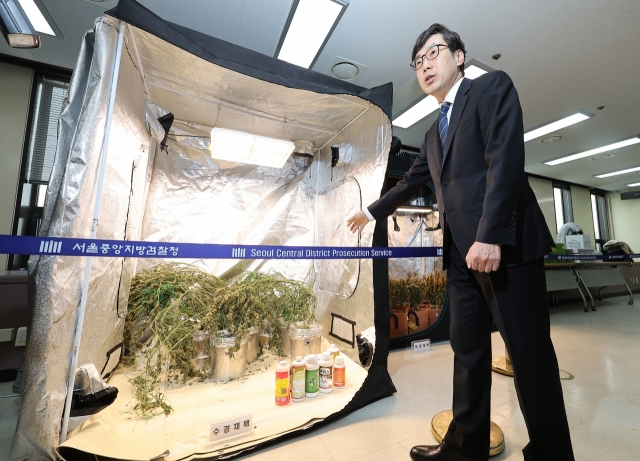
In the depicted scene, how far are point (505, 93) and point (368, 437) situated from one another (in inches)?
58.1

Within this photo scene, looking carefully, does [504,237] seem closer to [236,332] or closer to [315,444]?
[315,444]

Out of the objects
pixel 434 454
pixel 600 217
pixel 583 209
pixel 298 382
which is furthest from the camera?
pixel 600 217

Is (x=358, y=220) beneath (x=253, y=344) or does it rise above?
above

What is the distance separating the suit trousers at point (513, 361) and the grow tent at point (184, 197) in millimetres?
535

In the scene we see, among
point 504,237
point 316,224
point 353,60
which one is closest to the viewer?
point 504,237

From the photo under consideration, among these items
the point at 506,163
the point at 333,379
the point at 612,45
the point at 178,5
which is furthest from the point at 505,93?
the point at 612,45

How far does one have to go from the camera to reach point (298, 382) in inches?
54.1

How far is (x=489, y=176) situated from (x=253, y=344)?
1666 millimetres

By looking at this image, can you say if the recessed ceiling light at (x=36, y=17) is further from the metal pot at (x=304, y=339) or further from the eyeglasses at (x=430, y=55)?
the metal pot at (x=304, y=339)

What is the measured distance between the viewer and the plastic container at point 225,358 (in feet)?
4.95

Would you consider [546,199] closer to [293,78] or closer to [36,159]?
[293,78]

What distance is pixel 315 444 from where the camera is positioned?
3.71 feet

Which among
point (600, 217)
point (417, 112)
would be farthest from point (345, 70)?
point (600, 217)

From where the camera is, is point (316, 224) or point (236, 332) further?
point (316, 224)
